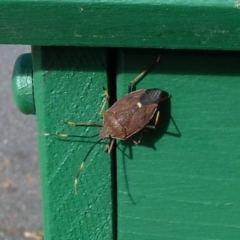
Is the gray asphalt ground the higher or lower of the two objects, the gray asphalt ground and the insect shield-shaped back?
the lower

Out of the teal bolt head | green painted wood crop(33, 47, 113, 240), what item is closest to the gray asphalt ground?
green painted wood crop(33, 47, 113, 240)

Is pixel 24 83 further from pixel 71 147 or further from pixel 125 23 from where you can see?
pixel 125 23

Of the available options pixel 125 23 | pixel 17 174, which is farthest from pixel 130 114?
pixel 17 174

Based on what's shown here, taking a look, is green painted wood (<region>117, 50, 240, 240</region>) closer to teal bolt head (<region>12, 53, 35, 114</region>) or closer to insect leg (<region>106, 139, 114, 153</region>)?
insect leg (<region>106, 139, 114, 153</region>)

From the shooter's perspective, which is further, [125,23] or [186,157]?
[186,157]

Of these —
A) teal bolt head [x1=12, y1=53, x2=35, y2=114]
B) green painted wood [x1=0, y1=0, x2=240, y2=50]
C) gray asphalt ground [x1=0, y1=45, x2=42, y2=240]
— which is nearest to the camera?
green painted wood [x1=0, y1=0, x2=240, y2=50]

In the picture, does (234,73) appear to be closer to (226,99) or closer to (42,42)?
(226,99)

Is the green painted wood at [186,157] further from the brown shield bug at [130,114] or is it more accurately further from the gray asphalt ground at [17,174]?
the gray asphalt ground at [17,174]
